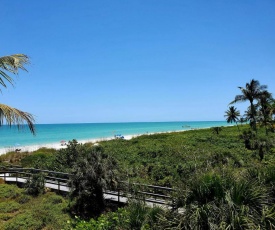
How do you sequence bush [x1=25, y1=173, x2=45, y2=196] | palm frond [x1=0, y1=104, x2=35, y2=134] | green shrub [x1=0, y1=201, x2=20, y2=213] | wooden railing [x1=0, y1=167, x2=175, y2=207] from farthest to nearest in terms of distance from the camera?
bush [x1=25, y1=173, x2=45, y2=196], green shrub [x1=0, y1=201, x2=20, y2=213], wooden railing [x1=0, y1=167, x2=175, y2=207], palm frond [x1=0, y1=104, x2=35, y2=134]

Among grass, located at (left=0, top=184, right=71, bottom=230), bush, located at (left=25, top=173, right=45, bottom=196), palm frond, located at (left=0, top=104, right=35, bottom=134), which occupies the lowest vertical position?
grass, located at (left=0, top=184, right=71, bottom=230)

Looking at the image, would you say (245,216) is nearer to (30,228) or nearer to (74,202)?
(30,228)

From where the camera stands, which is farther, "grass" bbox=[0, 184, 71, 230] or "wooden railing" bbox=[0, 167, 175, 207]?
"grass" bbox=[0, 184, 71, 230]

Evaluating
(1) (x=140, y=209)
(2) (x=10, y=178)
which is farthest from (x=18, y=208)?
(1) (x=140, y=209)

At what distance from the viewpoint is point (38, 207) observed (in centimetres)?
1380

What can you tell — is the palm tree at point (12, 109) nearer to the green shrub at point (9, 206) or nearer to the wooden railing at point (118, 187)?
the wooden railing at point (118, 187)

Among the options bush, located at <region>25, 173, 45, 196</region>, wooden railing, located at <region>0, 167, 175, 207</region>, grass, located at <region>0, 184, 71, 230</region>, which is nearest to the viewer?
wooden railing, located at <region>0, 167, 175, 207</region>

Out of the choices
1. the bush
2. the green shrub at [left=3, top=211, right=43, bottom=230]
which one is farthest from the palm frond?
the bush

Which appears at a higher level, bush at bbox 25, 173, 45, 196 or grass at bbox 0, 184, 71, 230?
bush at bbox 25, 173, 45, 196

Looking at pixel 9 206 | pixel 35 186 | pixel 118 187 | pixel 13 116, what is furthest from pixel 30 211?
pixel 13 116

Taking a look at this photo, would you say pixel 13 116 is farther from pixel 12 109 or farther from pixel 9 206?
pixel 9 206

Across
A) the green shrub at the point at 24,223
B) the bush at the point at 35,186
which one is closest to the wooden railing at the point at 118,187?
the bush at the point at 35,186

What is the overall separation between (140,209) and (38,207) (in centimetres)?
887

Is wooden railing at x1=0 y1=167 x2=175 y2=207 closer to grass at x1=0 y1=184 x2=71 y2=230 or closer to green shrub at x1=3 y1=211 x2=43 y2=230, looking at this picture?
grass at x1=0 y1=184 x2=71 y2=230
